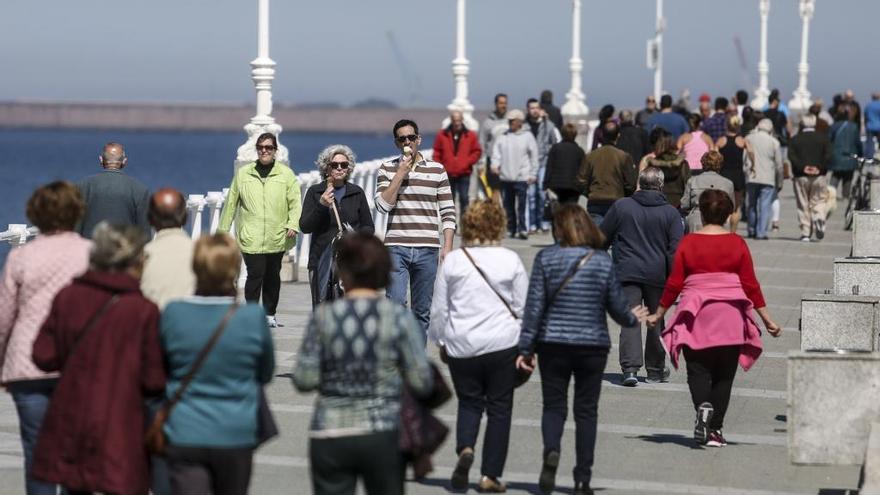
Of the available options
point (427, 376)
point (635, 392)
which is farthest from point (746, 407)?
point (427, 376)

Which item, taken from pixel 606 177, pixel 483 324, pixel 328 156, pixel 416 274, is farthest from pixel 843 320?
pixel 606 177

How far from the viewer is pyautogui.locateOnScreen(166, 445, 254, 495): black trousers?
6.18m

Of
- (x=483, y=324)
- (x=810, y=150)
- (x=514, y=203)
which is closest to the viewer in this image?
(x=483, y=324)

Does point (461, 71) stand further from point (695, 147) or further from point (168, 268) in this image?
point (168, 268)

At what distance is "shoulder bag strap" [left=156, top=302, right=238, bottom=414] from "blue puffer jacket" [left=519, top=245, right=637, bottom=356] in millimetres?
2405

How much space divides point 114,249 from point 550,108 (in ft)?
68.2

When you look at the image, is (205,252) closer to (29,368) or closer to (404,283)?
(29,368)

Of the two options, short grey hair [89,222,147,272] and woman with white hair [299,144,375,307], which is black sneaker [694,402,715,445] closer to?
woman with white hair [299,144,375,307]

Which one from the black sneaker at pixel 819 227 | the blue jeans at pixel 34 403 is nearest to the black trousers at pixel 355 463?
the blue jeans at pixel 34 403

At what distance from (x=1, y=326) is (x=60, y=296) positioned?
0.73 metres

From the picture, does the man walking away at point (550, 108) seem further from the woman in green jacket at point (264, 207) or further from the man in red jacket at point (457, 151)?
the woman in green jacket at point (264, 207)

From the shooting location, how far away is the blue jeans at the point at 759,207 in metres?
23.2

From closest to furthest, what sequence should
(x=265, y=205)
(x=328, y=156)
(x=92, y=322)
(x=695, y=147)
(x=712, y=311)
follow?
(x=92, y=322) < (x=712, y=311) < (x=328, y=156) < (x=265, y=205) < (x=695, y=147)

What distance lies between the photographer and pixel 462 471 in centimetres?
857
